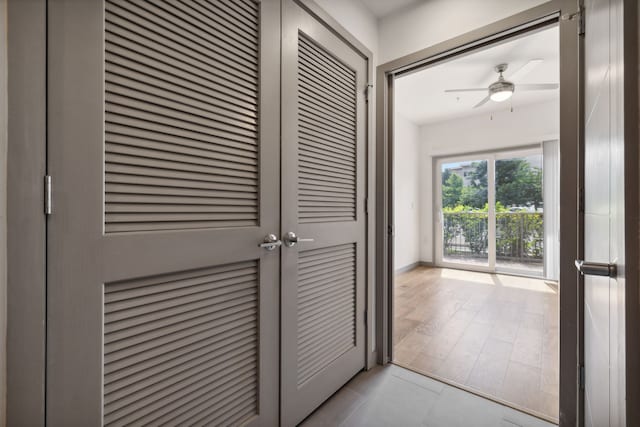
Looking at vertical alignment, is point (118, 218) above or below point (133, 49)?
below

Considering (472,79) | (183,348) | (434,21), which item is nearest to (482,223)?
(472,79)

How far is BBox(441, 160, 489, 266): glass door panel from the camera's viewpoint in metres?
4.90

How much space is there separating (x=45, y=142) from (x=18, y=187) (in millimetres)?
123

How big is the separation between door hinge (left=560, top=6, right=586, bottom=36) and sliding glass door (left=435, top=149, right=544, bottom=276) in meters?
3.77

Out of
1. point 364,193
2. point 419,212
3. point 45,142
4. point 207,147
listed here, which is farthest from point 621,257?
point 419,212

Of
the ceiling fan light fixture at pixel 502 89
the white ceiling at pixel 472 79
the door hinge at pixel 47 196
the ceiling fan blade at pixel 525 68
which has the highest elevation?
the white ceiling at pixel 472 79

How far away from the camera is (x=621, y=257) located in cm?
49

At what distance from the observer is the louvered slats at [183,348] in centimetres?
84

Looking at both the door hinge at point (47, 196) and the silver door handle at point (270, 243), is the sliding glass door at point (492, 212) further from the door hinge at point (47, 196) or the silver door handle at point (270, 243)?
the door hinge at point (47, 196)

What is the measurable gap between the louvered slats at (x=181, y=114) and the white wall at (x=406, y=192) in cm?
377

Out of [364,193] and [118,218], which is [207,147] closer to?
[118,218]

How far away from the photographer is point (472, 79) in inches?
136

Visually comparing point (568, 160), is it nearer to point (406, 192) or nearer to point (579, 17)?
point (579, 17)

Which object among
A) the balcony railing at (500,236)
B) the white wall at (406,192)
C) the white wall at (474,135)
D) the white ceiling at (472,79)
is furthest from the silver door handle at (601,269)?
the balcony railing at (500,236)
